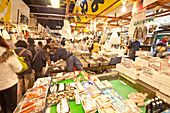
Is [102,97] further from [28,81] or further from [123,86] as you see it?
[28,81]

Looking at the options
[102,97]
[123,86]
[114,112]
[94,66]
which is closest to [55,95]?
[102,97]

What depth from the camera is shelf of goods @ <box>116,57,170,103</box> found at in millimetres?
1406

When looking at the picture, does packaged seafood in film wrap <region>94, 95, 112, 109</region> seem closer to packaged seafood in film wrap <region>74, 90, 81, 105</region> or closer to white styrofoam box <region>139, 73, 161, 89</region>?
packaged seafood in film wrap <region>74, 90, 81, 105</region>

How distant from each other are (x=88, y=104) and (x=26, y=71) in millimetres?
2875

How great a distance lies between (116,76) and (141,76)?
0.84m

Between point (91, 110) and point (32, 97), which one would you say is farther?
point (32, 97)

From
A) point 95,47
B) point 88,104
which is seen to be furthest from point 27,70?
point 95,47

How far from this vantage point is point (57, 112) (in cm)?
112

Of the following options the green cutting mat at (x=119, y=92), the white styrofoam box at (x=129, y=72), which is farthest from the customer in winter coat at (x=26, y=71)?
the white styrofoam box at (x=129, y=72)

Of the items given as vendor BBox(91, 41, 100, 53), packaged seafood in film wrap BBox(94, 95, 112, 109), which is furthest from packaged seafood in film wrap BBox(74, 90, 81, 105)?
vendor BBox(91, 41, 100, 53)

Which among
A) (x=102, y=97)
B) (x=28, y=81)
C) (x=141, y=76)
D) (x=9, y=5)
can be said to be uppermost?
(x=9, y=5)

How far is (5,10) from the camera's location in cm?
221

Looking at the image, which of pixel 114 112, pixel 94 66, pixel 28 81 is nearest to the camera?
pixel 114 112

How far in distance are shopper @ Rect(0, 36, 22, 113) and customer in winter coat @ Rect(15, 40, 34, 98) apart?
903 mm
